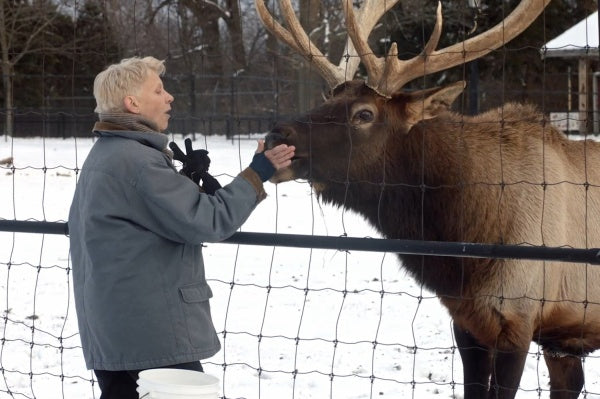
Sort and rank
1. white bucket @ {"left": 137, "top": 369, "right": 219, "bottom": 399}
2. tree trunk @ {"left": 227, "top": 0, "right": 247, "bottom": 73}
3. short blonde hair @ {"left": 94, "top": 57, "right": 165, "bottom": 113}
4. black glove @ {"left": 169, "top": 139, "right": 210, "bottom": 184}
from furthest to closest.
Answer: tree trunk @ {"left": 227, "top": 0, "right": 247, "bottom": 73}, black glove @ {"left": 169, "top": 139, "right": 210, "bottom": 184}, short blonde hair @ {"left": 94, "top": 57, "right": 165, "bottom": 113}, white bucket @ {"left": 137, "top": 369, "right": 219, "bottom": 399}

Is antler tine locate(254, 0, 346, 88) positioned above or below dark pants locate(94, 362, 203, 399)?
above

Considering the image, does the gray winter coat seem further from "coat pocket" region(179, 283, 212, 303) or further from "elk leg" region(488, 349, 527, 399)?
"elk leg" region(488, 349, 527, 399)

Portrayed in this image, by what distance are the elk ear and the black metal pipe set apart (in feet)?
3.28

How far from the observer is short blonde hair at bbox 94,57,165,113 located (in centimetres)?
360

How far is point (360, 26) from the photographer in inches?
230

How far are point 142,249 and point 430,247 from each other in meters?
1.25

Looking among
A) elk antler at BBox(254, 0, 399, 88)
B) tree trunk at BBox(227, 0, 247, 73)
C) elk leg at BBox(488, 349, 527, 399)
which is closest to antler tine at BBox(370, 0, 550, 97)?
elk antler at BBox(254, 0, 399, 88)

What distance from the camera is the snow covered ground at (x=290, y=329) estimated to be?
590 centimetres

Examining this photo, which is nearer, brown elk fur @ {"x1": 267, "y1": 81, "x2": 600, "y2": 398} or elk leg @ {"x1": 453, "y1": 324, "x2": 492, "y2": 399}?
brown elk fur @ {"x1": 267, "y1": 81, "x2": 600, "y2": 398}

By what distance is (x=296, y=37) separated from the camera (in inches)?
222

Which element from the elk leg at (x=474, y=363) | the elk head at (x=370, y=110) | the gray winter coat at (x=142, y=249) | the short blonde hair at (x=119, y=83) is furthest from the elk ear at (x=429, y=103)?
the short blonde hair at (x=119, y=83)

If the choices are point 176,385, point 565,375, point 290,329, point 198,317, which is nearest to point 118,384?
point 198,317

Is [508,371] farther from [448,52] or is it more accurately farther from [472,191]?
[448,52]

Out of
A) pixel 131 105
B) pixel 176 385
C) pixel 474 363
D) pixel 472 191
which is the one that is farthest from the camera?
pixel 474 363
